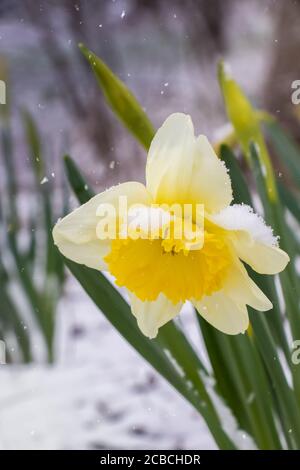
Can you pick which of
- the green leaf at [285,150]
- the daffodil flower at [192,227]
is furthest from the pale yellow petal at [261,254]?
the green leaf at [285,150]

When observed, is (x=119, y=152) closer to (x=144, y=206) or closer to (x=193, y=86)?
(x=193, y=86)

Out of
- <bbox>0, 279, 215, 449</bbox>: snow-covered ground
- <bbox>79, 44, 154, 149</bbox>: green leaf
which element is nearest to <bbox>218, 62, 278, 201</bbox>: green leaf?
<bbox>79, 44, 154, 149</bbox>: green leaf

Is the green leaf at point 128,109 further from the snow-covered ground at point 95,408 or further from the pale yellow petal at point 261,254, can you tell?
the snow-covered ground at point 95,408

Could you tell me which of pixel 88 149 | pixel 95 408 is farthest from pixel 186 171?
pixel 88 149

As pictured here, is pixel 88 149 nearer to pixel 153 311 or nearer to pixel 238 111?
pixel 238 111

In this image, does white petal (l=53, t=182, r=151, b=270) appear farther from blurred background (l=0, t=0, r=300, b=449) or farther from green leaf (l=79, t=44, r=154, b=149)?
blurred background (l=0, t=0, r=300, b=449)
